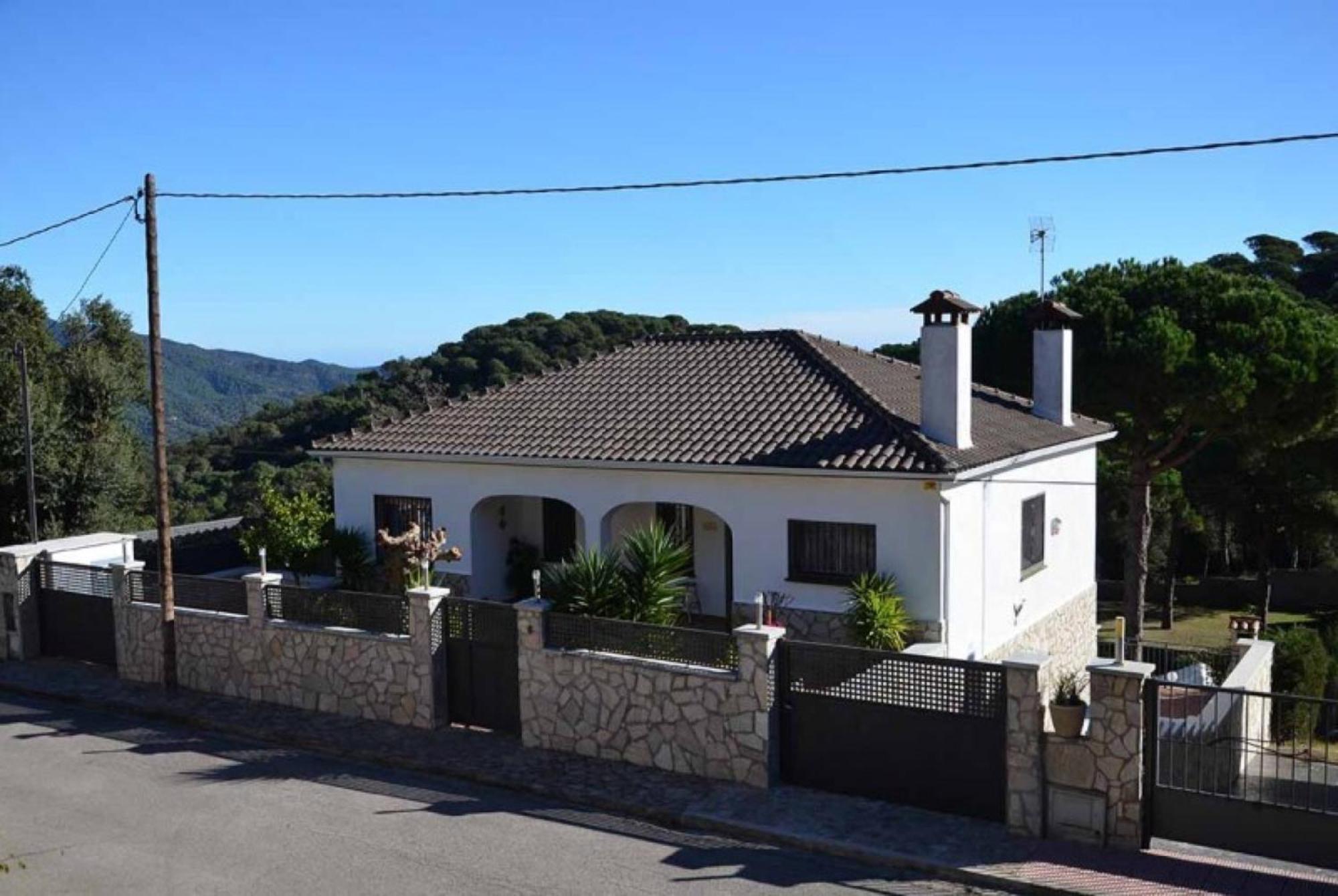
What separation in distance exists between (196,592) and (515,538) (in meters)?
5.64

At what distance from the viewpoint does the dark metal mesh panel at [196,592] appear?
15.6 meters

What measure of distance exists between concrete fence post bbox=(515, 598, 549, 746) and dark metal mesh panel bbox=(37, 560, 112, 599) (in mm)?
7156

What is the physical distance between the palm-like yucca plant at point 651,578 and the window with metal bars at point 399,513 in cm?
605

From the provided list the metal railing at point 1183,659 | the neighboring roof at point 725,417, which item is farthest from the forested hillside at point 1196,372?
the metal railing at point 1183,659

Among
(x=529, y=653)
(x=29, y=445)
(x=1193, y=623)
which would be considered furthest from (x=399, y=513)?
(x=1193, y=623)

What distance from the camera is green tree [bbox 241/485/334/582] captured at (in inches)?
762

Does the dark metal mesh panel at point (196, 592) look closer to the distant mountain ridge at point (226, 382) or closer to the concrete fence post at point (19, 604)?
the concrete fence post at point (19, 604)

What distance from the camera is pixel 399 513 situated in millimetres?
19891

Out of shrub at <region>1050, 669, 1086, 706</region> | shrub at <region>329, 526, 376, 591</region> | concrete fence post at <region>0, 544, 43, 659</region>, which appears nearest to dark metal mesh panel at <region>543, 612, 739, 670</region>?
shrub at <region>1050, 669, 1086, 706</region>

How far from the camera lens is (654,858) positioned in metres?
10.2

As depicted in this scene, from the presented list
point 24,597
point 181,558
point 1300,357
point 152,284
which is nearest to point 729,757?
point 152,284

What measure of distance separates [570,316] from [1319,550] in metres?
32.9

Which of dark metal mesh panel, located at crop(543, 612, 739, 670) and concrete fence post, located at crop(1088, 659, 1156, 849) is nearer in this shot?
concrete fence post, located at crop(1088, 659, 1156, 849)

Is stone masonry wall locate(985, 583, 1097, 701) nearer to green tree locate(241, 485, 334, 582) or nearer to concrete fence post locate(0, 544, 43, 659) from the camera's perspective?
green tree locate(241, 485, 334, 582)
